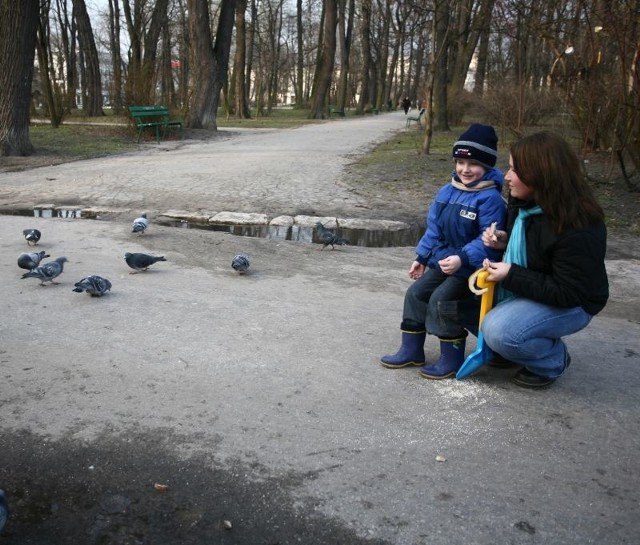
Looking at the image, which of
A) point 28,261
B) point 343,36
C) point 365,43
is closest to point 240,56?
point 343,36

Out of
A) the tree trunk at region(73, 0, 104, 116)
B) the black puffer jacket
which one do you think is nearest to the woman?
the black puffer jacket

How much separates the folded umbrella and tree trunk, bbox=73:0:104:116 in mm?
34684

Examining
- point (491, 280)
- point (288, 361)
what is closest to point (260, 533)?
point (288, 361)

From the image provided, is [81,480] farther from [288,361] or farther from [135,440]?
[288,361]

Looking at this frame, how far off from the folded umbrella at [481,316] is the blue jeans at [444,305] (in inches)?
3.6

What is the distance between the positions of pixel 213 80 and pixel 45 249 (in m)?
18.8

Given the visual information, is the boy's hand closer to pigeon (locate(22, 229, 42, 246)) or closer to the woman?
the woman

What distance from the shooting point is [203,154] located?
17297 millimetres

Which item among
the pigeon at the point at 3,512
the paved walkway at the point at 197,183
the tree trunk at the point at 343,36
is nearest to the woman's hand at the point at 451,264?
the pigeon at the point at 3,512

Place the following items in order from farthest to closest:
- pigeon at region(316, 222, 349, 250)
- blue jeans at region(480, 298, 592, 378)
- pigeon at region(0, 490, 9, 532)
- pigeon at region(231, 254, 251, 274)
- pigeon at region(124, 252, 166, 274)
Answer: pigeon at region(316, 222, 349, 250)
pigeon at region(231, 254, 251, 274)
pigeon at region(124, 252, 166, 274)
blue jeans at region(480, 298, 592, 378)
pigeon at region(0, 490, 9, 532)

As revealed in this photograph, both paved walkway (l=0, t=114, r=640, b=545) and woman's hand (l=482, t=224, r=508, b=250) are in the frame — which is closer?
paved walkway (l=0, t=114, r=640, b=545)

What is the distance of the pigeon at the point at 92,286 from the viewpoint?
498 cm

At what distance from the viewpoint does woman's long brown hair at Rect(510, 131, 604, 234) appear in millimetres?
3219

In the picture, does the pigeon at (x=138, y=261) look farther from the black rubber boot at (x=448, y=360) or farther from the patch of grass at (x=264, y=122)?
the patch of grass at (x=264, y=122)
